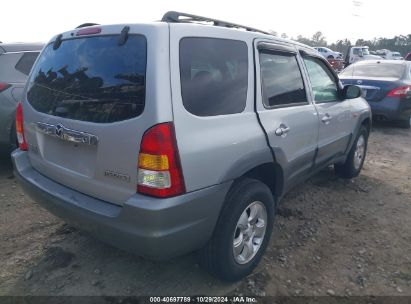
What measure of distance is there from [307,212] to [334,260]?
951 millimetres

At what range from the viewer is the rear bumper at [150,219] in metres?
2.01

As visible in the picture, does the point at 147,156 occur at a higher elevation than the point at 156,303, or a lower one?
higher

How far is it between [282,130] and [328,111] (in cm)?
116

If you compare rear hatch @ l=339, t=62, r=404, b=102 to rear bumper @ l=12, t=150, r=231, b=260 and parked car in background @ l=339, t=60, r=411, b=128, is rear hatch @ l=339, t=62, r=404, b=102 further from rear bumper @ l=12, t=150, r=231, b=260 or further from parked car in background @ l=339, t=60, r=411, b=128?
rear bumper @ l=12, t=150, r=231, b=260

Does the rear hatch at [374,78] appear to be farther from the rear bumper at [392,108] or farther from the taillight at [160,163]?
the taillight at [160,163]

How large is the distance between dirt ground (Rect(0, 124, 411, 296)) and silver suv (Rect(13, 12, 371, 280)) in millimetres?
355

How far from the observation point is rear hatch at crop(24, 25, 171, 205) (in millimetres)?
2061

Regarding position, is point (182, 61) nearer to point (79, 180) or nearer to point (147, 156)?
point (147, 156)

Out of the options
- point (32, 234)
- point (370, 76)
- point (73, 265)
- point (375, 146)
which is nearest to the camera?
point (73, 265)

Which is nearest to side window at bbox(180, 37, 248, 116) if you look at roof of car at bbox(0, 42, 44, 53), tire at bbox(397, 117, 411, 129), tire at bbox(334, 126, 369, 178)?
tire at bbox(334, 126, 369, 178)

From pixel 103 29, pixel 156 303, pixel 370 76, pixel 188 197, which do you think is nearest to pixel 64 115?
pixel 103 29

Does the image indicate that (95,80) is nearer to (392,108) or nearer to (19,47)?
(19,47)

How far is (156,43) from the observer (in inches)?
80.0

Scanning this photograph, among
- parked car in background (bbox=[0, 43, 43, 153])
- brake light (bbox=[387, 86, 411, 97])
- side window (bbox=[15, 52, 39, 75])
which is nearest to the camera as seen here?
parked car in background (bbox=[0, 43, 43, 153])
